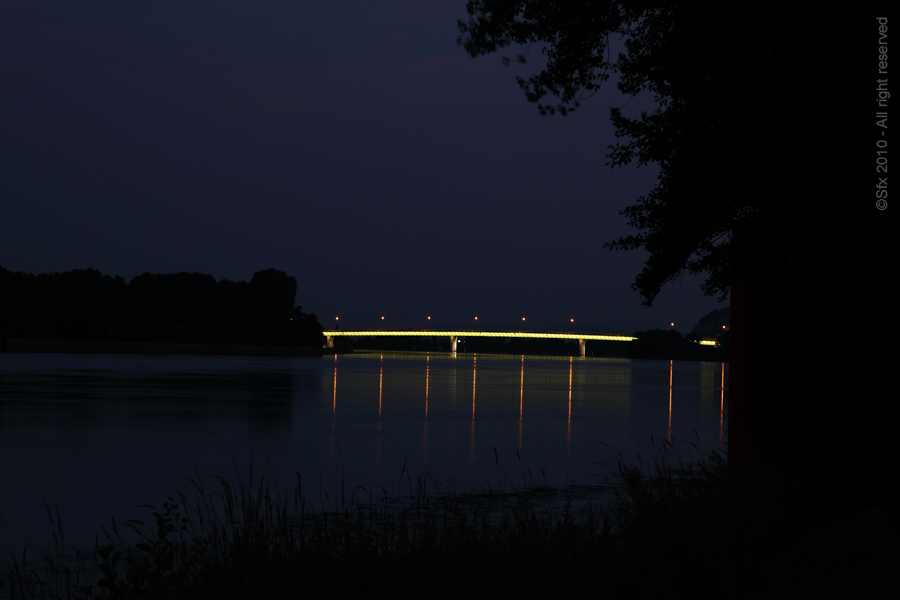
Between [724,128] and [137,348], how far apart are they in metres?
150

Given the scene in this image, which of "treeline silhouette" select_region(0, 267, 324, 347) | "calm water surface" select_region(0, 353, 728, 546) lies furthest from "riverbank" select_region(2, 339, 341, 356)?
"calm water surface" select_region(0, 353, 728, 546)

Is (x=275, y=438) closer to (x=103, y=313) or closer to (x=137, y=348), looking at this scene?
(x=137, y=348)

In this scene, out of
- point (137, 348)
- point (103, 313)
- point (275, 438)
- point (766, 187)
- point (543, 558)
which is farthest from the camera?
point (103, 313)

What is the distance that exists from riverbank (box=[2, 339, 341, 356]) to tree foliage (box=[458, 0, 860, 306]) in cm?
12754

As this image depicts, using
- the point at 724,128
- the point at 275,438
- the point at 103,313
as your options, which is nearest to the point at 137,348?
the point at 103,313

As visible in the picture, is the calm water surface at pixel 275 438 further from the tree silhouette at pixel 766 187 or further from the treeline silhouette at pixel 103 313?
the treeline silhouette at pixel 103 313

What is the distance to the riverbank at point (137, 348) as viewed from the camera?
129 meters

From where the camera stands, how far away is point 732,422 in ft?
42.7

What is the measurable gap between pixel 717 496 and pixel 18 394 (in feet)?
106

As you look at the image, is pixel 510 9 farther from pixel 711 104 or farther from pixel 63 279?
pixel 63 279

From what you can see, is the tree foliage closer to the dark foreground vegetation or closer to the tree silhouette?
the tree silhouette

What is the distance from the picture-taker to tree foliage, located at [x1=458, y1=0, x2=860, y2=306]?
9898mm

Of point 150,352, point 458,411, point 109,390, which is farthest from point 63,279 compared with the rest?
point 458,411

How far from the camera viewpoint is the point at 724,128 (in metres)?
10.7
